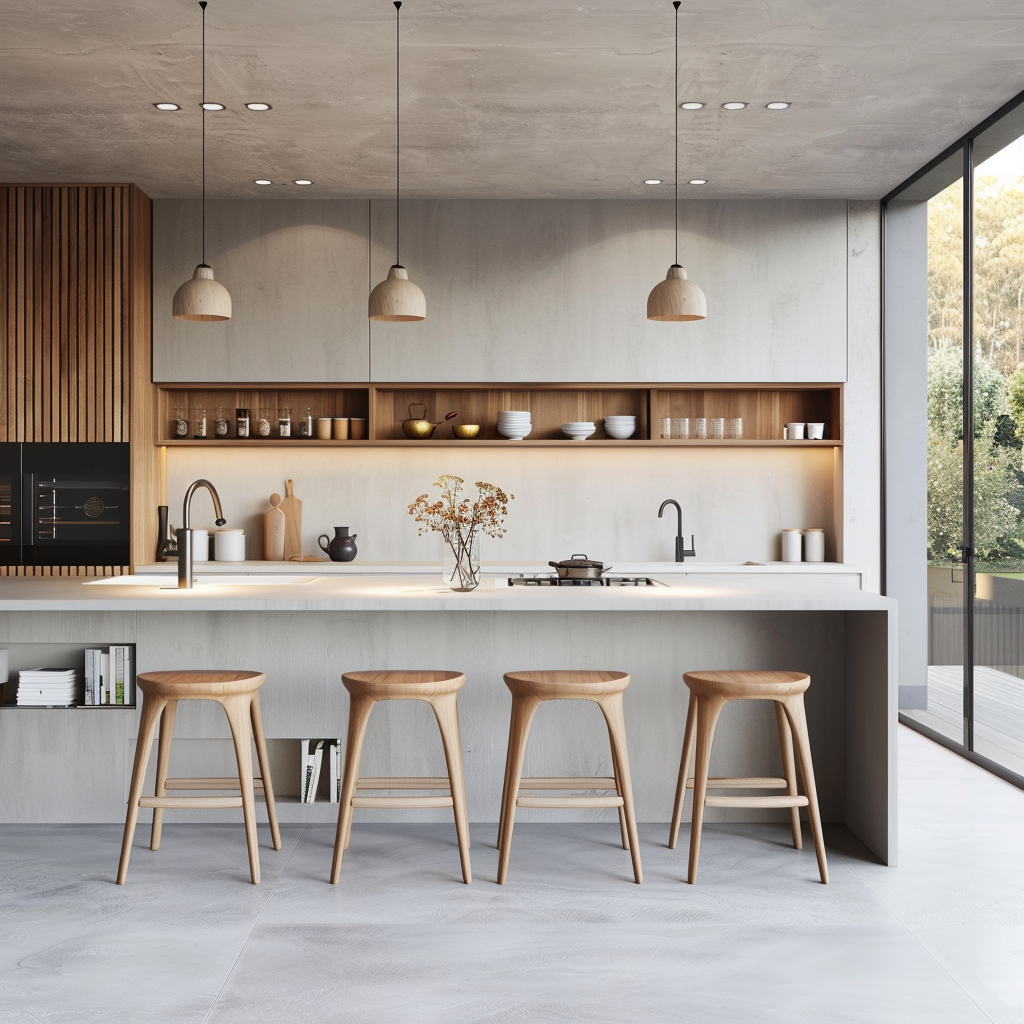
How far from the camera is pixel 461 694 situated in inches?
145

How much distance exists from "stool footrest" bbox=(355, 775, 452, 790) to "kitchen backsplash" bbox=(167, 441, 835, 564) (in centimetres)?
261

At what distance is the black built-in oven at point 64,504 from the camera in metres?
5.35

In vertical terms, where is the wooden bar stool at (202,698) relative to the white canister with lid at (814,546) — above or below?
below

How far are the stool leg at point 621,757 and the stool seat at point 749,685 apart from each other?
0.27 m

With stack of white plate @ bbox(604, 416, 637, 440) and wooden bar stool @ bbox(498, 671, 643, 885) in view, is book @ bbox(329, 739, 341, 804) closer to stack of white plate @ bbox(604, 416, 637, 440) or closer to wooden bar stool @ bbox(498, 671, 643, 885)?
wooden bar stool @ bbox(498, 671, 643, 885)

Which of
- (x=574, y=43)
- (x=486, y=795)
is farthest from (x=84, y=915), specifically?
(x=574, y=43)

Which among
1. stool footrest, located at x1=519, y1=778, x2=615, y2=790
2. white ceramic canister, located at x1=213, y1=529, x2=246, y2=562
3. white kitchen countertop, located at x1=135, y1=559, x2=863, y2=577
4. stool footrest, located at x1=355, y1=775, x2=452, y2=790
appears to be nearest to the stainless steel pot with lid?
stool footrest, located at x1=519, y1=778, x2=615, y2=790

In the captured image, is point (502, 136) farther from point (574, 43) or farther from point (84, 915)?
point (84, 915)

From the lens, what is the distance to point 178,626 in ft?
12.0

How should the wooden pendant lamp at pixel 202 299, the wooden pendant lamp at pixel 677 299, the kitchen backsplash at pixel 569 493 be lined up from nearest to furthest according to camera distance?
the wooden pendant lamp at pixel 677 299 → the wooden pendant lamp at pixel 202 299 → the kitchen backsplash at pixel 569 493

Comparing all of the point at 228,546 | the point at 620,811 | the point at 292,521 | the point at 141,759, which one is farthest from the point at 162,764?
the point at 292,521

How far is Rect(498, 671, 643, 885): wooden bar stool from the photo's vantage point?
Answer: 307cm

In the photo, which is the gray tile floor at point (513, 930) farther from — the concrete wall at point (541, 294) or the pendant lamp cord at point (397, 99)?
the concrete wall at point (541, 294)

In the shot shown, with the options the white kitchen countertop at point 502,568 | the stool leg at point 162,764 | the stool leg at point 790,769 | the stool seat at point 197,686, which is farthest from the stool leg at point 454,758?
the white kitchen countertop at point 502,568
